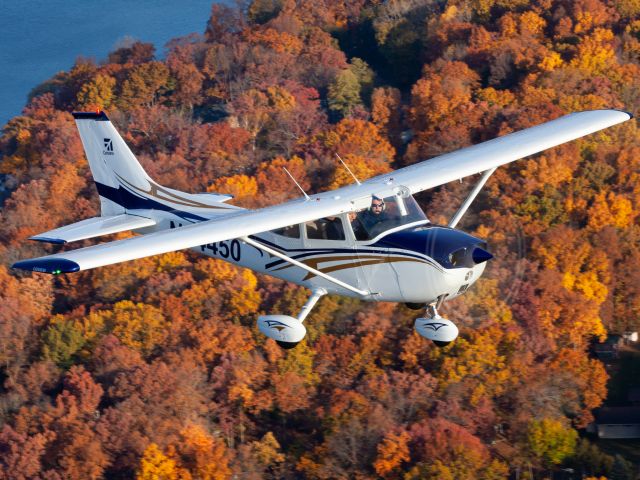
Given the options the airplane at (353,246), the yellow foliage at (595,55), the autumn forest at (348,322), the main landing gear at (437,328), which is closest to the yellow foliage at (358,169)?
the autumn forest at (348,322)

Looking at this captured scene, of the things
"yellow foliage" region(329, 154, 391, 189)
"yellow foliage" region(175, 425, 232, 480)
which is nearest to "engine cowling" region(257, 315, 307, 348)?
"yellow foliage" region(175, 425, 232, 480)

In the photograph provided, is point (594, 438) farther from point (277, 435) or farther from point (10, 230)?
point (10, 230)

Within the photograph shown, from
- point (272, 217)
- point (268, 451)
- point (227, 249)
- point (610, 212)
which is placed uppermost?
point (610, 212)

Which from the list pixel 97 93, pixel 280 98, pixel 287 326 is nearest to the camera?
pixel 287 326

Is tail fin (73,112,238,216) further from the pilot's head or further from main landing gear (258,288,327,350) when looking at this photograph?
the pilot's head

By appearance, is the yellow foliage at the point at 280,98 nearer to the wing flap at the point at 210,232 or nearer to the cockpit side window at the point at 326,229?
the cockpit side window at the point at 326,229

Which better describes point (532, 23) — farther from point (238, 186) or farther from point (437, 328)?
point (437, 328)

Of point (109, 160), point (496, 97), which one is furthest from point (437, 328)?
point (496, 97)

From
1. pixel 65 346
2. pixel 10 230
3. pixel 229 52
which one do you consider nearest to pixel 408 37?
pixel 229 52
